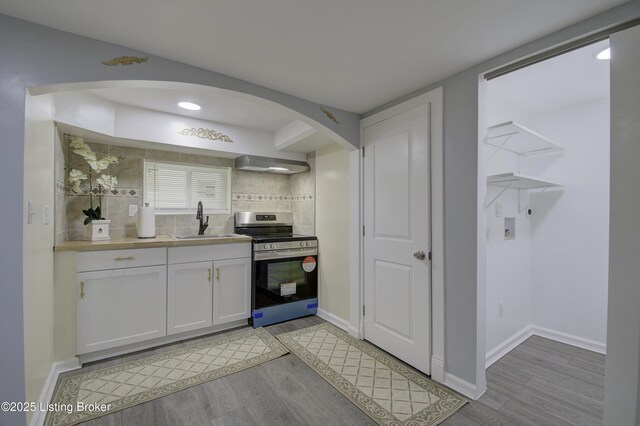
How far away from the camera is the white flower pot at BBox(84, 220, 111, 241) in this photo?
244cm

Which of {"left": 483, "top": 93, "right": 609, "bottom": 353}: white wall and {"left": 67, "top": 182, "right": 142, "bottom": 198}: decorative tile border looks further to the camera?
→ {"left": 67, "top": 182, "right": 142, "bottom": 198}: decorative tile border

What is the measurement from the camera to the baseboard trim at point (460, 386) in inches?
71.5


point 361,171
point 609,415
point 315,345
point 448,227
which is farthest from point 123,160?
point 609,415

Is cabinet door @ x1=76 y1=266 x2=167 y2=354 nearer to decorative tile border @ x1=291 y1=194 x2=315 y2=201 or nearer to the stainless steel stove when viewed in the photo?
the stainless steel stove

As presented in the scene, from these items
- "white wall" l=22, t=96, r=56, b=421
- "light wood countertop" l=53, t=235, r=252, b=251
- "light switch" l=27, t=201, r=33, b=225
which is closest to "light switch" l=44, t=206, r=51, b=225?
"white wall" l=22, t=96, r=56, b=421

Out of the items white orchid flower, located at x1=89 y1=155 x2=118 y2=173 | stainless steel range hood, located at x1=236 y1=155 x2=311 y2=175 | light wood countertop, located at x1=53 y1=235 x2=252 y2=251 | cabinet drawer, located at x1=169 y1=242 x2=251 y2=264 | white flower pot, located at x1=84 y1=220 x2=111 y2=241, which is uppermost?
stainless steel range hood, located at x1=236 y1=155 x2=311 y2=175

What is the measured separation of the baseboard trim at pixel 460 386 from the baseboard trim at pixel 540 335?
551mm

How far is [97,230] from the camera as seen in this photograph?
8.07ft

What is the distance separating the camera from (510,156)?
2639mm

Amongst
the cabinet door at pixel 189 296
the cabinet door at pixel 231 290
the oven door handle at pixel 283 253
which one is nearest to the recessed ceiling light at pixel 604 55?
the oven door handle at pixel 283 253

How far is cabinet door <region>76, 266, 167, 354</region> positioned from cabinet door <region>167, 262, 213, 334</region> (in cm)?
6

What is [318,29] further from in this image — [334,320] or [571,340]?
[571,340]

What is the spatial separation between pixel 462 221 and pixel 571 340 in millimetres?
1934

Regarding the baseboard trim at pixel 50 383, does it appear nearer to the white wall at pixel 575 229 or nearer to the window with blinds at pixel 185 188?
the window with blinds at pixel 185 188
